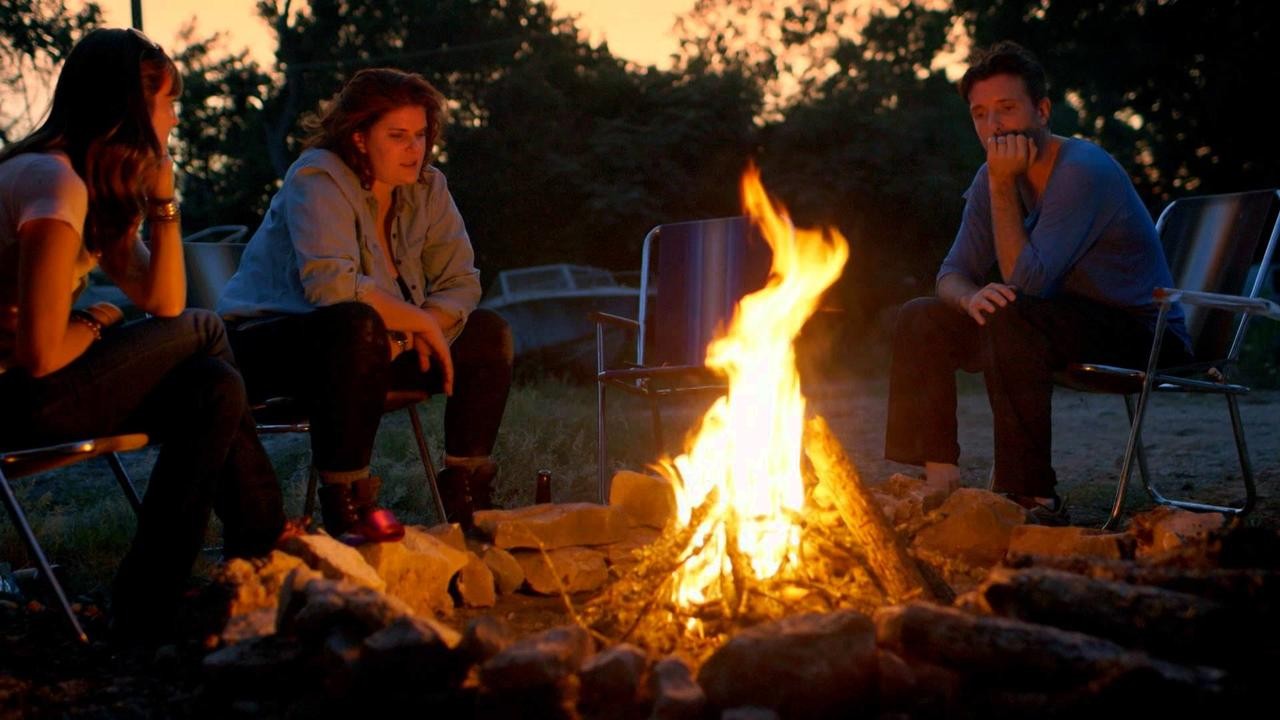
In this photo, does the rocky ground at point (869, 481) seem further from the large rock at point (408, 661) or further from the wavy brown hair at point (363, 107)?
the wavy brown hair at point (363, 107)

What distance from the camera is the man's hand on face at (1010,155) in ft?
12.0

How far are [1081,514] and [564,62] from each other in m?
10.2

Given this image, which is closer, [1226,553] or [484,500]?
[1226,553]

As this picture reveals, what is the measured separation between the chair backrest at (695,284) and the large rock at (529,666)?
9.21ft

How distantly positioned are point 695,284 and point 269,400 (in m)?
1.98

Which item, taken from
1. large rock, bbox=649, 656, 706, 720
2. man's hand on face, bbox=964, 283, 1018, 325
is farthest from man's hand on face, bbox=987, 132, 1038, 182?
large rock, bbox=649, 656, 706, 720

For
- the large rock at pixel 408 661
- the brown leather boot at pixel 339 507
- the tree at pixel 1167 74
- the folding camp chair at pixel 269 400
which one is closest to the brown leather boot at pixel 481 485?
the folding camp chair at pixel 269 400

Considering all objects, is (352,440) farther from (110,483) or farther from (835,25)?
(835,25)

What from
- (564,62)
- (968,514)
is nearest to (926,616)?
(968,514)

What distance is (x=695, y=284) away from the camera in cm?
485

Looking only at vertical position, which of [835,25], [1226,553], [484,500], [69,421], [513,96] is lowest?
[484,500]

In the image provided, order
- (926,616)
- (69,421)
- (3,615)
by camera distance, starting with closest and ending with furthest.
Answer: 1. (926,616)
2. (69,421)
3. (3,615)

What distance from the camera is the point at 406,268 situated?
3.75 meters

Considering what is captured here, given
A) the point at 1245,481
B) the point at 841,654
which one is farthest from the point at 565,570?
the point at 1245,481
